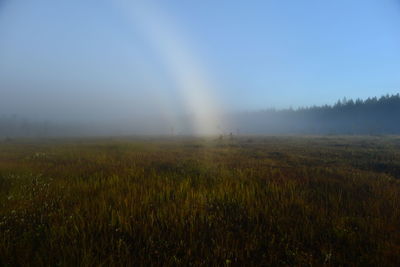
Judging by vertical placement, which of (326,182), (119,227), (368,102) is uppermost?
(368,102)

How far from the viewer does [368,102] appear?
449ft

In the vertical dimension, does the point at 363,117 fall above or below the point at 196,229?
above

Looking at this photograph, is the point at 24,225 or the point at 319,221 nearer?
the point at 24,225

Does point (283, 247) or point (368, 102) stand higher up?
point (368, 102)

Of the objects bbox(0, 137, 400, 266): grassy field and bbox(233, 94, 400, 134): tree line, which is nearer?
bbox(0, 137, 400, 266): grassy field

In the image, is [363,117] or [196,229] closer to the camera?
[196,229]

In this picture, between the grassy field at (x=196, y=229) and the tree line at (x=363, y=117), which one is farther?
the tree line at (x=363, y=117)

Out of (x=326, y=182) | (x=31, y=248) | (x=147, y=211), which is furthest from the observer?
(x=326, y=182)

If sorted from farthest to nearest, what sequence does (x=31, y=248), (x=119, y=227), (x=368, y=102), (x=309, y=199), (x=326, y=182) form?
1. (x=368, y=102)
2. (x=326, y=182)
3. (x=309, y=199)
4. (x=119, y=227)
5. (x=31, y=248)

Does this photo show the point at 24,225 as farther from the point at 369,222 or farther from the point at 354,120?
the point at 354,120

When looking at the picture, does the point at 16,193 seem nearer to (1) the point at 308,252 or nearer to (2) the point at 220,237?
(2) the point at 220,237

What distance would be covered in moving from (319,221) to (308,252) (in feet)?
3.81

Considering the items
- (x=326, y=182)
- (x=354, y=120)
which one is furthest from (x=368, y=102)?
(x=326, y=182)

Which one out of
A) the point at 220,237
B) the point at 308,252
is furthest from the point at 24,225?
the point at 308,252
